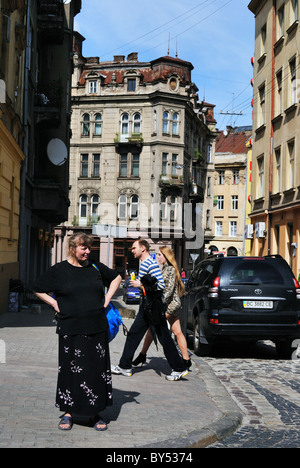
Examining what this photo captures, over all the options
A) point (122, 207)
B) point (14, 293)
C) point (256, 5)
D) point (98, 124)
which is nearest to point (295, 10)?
point (256, 5)

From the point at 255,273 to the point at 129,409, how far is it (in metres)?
5.56

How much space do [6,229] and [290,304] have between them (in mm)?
9569

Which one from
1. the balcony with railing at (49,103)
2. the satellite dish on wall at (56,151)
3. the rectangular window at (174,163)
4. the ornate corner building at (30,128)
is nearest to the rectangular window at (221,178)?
the rectangular window at (174,163)

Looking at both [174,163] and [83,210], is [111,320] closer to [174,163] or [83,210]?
[174,163]

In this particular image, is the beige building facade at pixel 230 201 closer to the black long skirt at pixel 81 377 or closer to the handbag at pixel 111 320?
the handbag at pixel 111 320

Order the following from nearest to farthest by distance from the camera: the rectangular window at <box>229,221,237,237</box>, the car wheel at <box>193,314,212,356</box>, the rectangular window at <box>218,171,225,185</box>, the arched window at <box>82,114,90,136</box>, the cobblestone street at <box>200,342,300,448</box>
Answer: the cobblestone street at <box>200,342,300,448</box> → the car wheel at <box>193,314,212,356</box> → the arched window at <box>82,114,90,136</box> → the rectangular window at <box>229,221,237,237</box> → the rectangular window at <box>218,171,225,185</box>

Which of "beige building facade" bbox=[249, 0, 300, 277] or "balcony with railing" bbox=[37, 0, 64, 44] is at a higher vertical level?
"balcony with railing" bbox=[37, 0, 64, 44]

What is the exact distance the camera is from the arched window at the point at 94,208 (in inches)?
2203

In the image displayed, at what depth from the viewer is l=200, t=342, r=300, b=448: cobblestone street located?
244 inches

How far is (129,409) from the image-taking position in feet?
22.7

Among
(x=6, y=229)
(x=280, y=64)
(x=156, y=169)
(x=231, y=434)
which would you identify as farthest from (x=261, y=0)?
(x=231, y=434)

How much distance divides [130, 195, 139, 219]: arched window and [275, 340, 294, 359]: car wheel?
4254 centimetres

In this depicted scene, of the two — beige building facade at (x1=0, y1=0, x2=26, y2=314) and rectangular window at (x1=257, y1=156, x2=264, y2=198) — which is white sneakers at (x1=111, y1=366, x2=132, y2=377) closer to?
beige building facade at (x1=0, y1=0, x2=26, y2=314)

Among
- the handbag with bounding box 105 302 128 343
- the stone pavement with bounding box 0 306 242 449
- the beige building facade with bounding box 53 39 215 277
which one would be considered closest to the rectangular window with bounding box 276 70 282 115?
the stone pavement with bounding box 0 306 242 449
